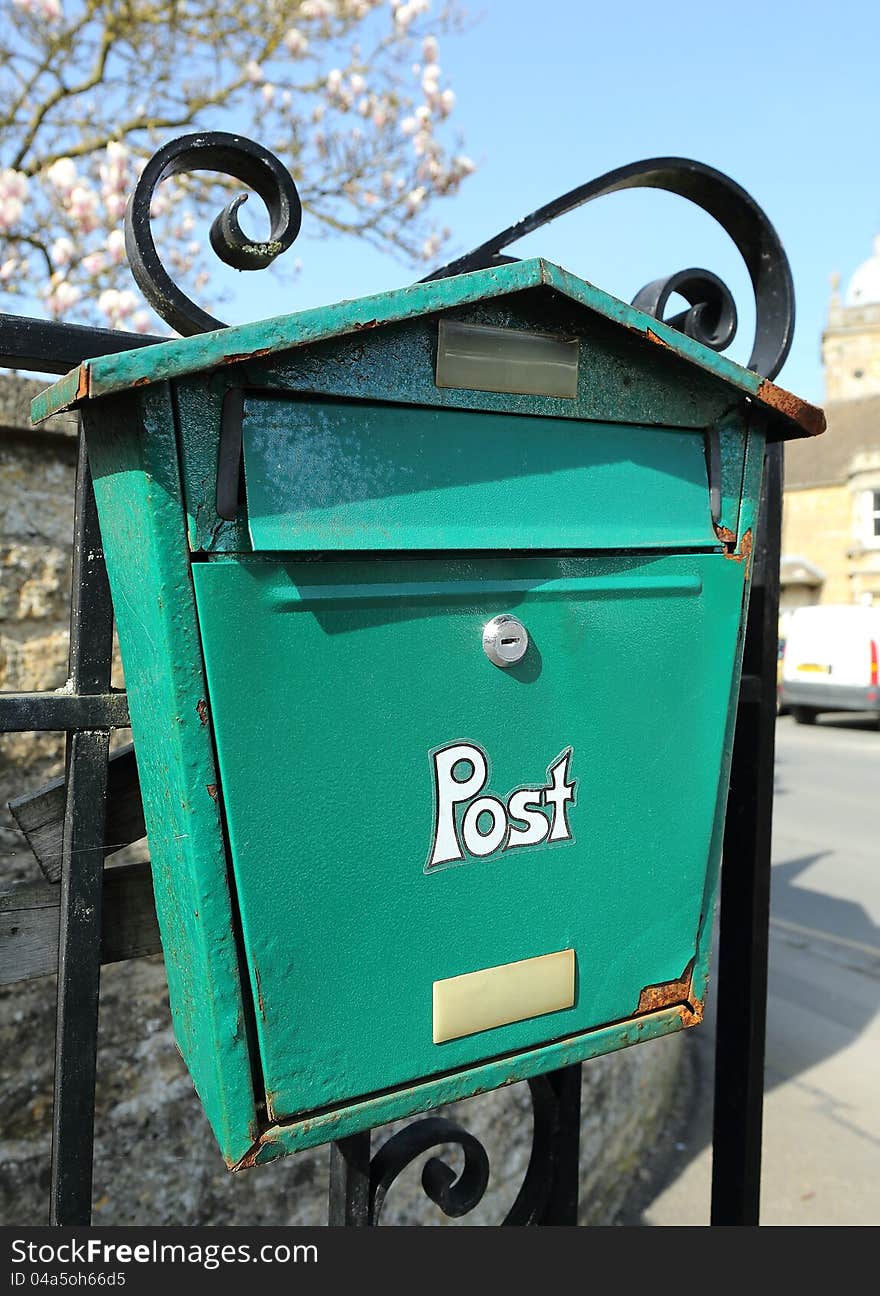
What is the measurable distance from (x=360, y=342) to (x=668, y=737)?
536 mm

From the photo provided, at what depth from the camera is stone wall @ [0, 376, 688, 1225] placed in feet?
6.30

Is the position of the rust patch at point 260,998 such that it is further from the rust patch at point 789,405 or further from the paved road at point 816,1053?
the paved road at point 816,1053

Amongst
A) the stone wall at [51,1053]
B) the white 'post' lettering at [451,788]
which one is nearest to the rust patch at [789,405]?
the white 'post' lettering at [451,788]

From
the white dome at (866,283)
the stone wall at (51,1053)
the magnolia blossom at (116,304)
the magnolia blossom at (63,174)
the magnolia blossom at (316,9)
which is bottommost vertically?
the stone wall at (51,1053)

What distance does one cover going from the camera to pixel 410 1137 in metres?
1.17

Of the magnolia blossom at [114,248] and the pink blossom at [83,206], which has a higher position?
the pink blossom at [83,206]

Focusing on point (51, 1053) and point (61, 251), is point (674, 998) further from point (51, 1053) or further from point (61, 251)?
point (61, 251)

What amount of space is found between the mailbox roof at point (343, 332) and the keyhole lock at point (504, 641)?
11.6 inches

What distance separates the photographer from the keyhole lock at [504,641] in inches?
36.3

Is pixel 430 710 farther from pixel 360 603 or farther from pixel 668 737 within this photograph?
pixel 668 737

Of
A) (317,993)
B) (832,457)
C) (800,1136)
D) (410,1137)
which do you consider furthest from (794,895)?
(832,457)

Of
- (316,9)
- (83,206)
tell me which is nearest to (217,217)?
(83,206)

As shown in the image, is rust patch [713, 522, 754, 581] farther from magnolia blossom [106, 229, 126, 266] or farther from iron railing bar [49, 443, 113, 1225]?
magnolia blossom [106, 229, 126, 266]

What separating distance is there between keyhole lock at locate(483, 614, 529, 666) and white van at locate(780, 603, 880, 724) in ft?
38.3
